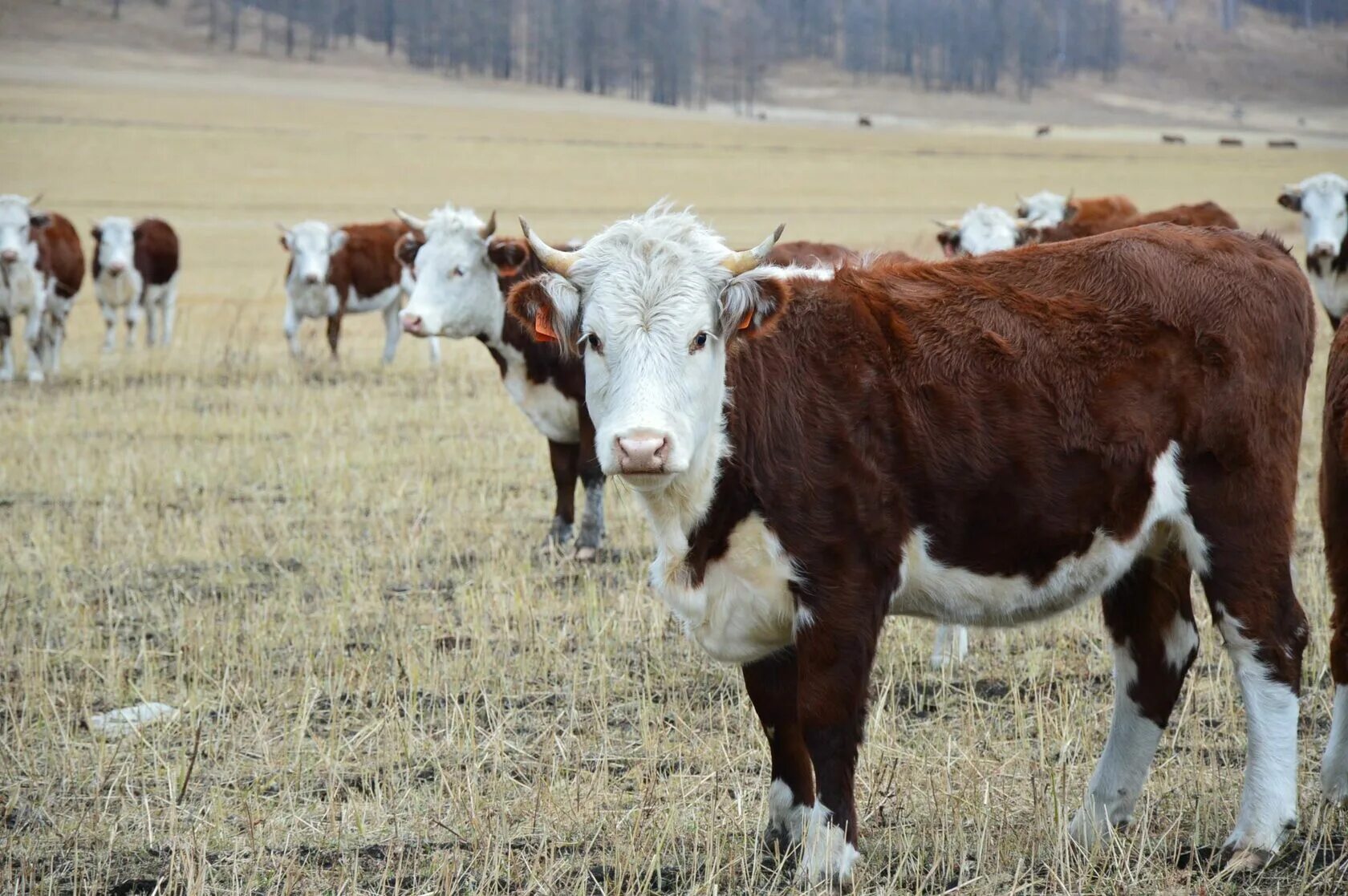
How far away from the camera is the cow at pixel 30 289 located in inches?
683

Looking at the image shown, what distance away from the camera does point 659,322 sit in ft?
13.6

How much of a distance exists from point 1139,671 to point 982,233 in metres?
10.2

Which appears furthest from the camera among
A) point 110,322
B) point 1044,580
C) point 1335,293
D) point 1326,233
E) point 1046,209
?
point 110,322

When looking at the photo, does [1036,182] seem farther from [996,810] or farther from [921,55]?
[921,55]

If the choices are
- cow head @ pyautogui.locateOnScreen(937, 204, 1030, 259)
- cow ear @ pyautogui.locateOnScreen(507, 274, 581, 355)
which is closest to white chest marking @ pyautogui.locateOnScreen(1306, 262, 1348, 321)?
cow head @ pyautogui.locateOnScreen(937, 204, 1030, 259)

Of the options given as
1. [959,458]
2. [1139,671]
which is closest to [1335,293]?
[1139,671]

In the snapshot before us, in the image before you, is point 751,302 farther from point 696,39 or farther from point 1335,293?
point 696,39

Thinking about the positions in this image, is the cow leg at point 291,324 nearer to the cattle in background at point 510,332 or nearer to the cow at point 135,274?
the cow at point 135,274

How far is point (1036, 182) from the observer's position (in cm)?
6681

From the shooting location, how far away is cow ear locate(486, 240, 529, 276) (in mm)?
9891

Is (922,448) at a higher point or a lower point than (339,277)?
higher

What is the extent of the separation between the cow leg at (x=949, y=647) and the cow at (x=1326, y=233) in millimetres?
9889

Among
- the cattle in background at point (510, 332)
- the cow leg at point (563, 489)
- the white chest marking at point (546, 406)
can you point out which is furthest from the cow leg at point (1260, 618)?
the white chest marking at point (546, 406)

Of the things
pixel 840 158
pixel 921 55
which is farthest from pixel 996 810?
pixel 921 55
